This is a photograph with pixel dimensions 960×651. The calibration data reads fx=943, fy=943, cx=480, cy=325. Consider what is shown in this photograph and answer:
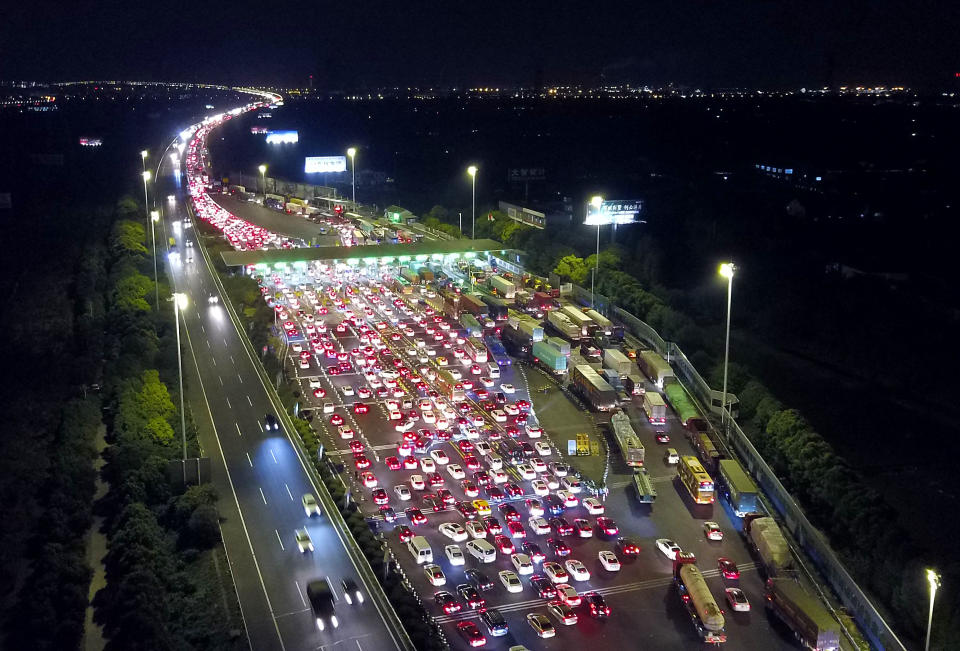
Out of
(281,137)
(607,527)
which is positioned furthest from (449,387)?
(281,137)

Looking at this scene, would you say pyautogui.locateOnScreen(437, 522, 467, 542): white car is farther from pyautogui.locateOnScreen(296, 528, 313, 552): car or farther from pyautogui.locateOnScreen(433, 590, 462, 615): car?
pyautogui.locateOnScreen(296, 528, 313, 552): car

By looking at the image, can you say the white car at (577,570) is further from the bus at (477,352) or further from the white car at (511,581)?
the bus at (477,352)

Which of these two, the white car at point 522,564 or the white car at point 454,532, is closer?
the white car at point 522,564

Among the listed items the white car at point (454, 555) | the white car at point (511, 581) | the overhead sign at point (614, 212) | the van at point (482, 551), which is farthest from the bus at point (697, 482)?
the overhead sign at point (614, 212)

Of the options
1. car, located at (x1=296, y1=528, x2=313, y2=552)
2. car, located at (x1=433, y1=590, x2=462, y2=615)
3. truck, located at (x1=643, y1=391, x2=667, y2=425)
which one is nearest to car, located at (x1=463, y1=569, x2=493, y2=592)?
car, located at (x1=433, y1=590, x2=462, y2=615)

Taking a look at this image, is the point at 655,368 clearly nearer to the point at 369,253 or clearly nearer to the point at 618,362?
the point at 618,362
